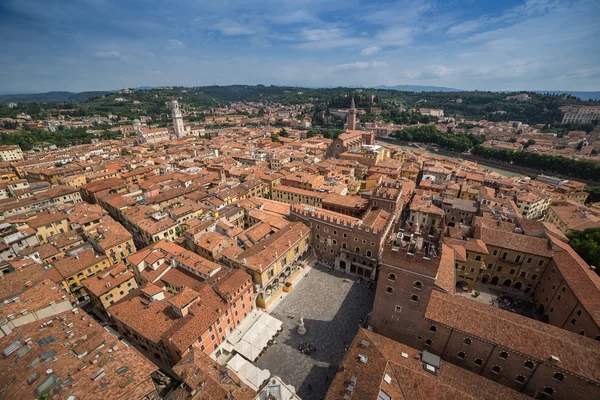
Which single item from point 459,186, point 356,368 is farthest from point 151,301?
point 459,186

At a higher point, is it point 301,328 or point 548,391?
point 548,391

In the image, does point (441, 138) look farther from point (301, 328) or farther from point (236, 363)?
point (236, 363)

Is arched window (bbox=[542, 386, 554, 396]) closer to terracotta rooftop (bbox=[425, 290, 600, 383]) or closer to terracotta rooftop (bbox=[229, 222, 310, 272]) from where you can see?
terracotta rooftop (bbox=[425, 290, 600, 383])

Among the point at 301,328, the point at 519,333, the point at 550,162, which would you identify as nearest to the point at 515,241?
the point at 519,333

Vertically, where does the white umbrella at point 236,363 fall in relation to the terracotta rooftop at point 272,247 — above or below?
below

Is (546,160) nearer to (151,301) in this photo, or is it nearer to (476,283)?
(476,283)

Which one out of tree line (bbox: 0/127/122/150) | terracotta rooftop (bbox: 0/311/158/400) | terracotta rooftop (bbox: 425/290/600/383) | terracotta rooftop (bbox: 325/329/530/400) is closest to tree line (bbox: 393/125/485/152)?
terracotta rooftop (bbox: 425/290/600/383)

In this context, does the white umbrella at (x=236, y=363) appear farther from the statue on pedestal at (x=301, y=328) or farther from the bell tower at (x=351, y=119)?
the bell tower at (x=351, y=119)

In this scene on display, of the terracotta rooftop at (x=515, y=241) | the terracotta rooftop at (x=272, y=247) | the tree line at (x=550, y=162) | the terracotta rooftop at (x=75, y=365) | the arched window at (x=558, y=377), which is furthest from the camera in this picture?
the tree line at (x=550, y=162)

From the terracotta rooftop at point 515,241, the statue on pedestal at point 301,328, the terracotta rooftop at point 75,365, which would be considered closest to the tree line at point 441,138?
the terracotta rooftop at point 515,241
